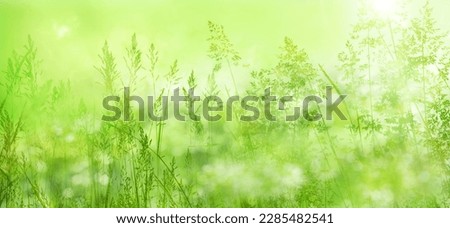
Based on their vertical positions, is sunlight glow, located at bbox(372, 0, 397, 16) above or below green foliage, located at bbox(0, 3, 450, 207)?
above

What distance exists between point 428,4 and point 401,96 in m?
0.45

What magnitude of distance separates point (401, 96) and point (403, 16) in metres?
0.38

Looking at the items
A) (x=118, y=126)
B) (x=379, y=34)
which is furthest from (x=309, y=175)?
(x=118, y=126)

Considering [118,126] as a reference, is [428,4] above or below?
above

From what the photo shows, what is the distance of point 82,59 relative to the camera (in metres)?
2.61

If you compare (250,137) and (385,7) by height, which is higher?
(385,7)

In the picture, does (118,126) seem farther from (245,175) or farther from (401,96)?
(401,96)

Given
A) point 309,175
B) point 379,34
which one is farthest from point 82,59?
point 379,34

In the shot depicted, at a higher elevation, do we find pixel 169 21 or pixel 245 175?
pixel 169 21

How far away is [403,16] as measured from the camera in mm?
2570

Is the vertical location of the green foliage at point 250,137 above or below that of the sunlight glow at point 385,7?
below
